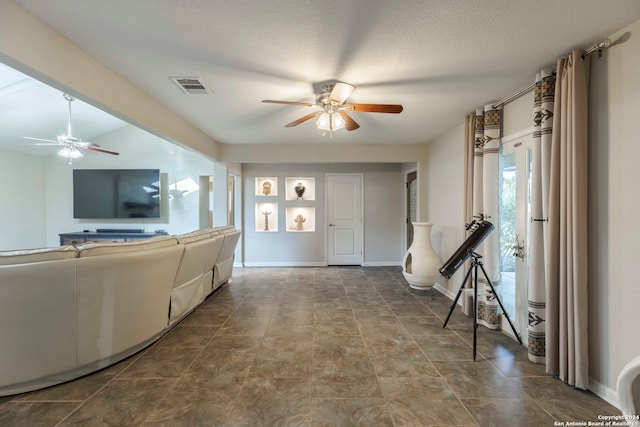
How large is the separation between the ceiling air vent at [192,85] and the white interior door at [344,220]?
3658mm

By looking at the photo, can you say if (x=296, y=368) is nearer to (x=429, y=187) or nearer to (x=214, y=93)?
(x=214, y=93)

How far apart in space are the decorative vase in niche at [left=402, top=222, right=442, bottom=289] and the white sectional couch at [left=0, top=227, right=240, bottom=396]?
10.0ft

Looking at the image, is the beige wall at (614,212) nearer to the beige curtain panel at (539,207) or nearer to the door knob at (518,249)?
the beige curtain panel at (539,207)

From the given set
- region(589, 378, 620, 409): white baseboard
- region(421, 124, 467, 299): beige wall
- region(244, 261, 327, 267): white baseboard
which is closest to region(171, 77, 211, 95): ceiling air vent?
region(421, 124, 467, 299): beige wall

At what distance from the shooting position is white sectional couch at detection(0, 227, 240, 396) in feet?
5.51

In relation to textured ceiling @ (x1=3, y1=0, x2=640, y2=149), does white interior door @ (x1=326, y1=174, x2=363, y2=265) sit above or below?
below

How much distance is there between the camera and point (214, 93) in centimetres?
260

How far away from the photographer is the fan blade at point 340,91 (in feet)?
7.20

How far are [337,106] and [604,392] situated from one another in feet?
9.45

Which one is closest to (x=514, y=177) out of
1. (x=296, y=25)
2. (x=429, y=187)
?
(x=429, y=187)

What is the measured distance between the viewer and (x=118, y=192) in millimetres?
5910

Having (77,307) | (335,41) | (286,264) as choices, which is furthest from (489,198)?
(286,264)

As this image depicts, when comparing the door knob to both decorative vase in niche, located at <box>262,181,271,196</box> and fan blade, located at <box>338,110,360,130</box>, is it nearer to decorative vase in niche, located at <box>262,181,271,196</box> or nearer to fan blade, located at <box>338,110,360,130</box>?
fan blade, located at <box>338,110,360,130</box>

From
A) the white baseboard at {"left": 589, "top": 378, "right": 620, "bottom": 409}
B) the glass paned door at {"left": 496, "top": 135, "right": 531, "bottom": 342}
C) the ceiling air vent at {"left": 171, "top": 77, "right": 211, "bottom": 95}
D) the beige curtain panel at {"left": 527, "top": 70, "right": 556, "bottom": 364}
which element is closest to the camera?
the white baseboard at {"left": 589, "top": 378, "right": 620, "bottom": 409}
